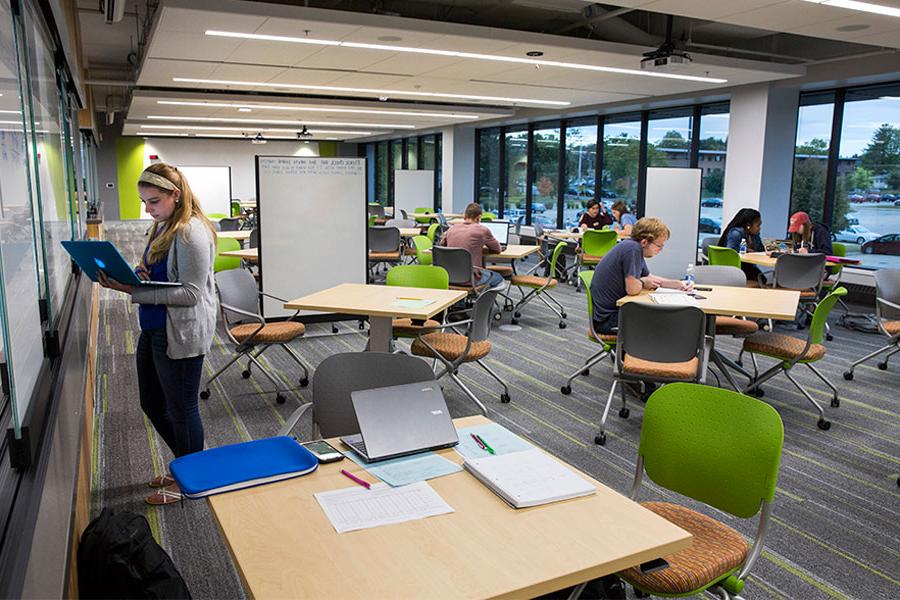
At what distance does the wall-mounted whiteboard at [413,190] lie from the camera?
16.2 metres

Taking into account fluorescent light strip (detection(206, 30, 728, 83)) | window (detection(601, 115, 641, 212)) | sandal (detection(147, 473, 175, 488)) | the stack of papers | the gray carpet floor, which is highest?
fluorescent light strip (detection(206, 30, 728, 83))

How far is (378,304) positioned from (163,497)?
1.73m

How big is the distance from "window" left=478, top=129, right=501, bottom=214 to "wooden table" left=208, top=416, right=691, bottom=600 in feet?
51.5

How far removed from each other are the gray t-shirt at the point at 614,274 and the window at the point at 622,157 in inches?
334

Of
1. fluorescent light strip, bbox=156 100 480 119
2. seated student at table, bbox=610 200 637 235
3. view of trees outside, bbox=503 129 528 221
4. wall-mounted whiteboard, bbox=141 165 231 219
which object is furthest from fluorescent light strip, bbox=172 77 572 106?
wall-mounted whiteboard, bbox=141 165 231 219

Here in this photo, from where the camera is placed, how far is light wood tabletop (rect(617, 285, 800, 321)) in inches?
174

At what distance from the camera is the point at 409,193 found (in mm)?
16328

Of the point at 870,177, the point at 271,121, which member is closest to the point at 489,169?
the point at 271,121

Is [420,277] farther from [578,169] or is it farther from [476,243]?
[578,169]

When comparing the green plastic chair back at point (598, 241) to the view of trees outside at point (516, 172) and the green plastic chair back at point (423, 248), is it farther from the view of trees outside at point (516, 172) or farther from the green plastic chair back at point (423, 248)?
the view of trees outside at point (516, 172)

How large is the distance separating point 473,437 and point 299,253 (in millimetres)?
4400

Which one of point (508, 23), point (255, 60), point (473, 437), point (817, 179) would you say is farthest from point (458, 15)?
point (473, 437)

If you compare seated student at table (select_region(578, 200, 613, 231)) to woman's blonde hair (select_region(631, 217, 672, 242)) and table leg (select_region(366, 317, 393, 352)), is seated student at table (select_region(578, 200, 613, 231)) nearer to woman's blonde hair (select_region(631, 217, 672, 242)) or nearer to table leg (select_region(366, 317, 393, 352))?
woman's blonde hair (select_region(631, 217, 672, 242))

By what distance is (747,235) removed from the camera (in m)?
8.05
